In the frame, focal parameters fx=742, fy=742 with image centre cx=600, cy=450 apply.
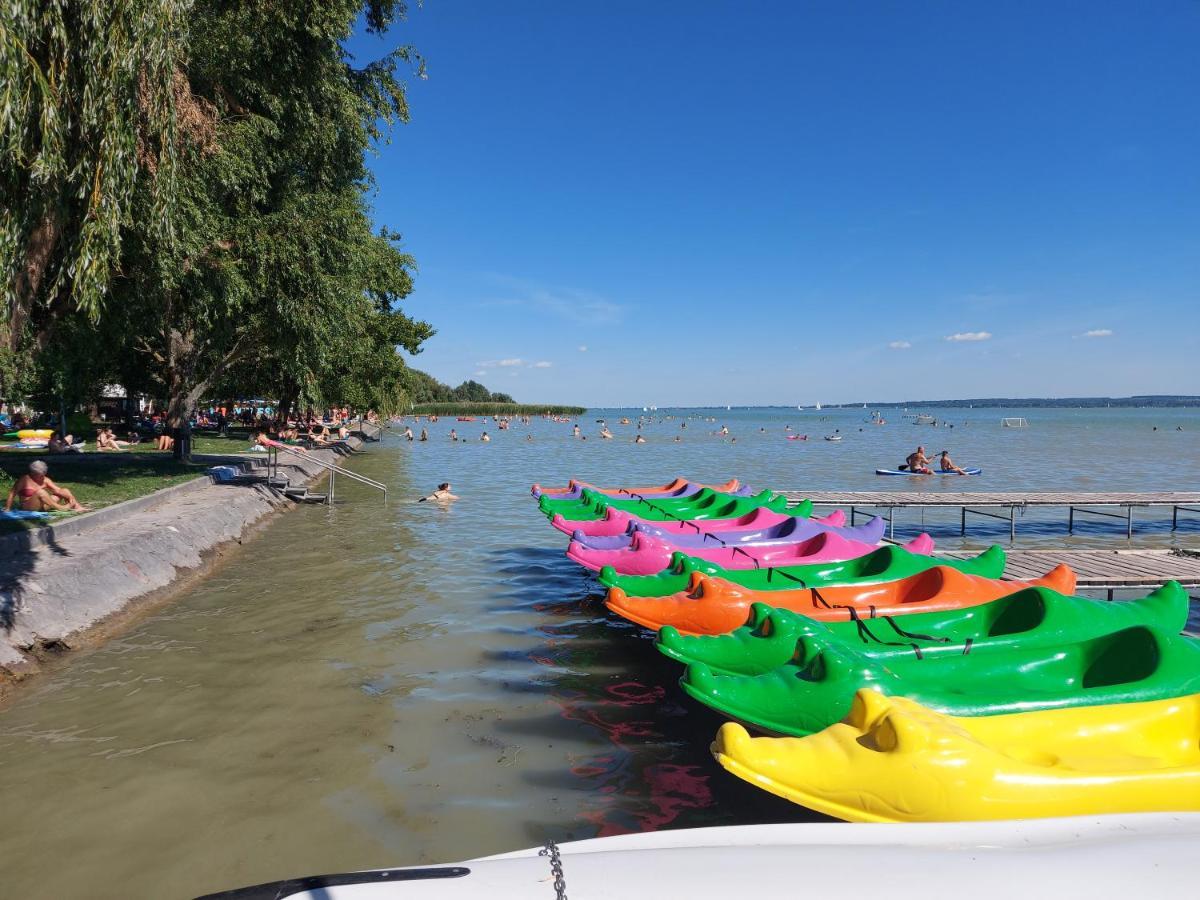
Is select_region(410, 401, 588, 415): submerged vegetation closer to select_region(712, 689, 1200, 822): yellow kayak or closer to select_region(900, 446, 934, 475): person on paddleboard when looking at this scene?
select_region(900, 446, 934, 475): person on paddleboard

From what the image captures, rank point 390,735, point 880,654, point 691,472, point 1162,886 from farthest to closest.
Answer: point 691,472 → point 390,735 → point 880,654 → point 1162,886

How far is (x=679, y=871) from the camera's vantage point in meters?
2.56

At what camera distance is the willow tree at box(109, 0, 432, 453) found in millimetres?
12789

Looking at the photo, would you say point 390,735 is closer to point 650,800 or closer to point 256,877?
point 256,877

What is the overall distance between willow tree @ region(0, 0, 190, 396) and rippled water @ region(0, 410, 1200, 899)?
3.39m

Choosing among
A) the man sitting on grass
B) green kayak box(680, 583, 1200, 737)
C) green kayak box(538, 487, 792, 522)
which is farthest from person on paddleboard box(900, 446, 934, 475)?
the man sitting on grass

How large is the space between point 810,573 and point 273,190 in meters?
14.2

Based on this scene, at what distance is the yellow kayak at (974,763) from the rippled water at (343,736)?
1096 mm

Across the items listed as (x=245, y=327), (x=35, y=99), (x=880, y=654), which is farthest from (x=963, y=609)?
(x=245, y=327)

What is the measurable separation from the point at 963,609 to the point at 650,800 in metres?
3.26

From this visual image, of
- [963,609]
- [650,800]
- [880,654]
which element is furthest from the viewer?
[963,609]

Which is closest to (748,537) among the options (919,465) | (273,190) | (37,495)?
(37,495)

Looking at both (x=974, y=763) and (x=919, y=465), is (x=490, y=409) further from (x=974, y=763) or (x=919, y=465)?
(x=974, y=763)

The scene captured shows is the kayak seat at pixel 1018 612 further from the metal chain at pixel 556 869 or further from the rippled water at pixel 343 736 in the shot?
the metal chain at pixel 556 869
